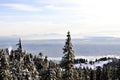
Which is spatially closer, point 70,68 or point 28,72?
point 70,68

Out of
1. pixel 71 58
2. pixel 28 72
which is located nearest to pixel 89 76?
pixel 28 72

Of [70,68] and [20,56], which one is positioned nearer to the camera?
[70,68]

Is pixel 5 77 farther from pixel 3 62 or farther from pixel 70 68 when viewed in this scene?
pixel 70 68

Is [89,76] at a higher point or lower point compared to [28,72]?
lower

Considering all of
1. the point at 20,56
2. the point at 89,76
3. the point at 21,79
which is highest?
the point at 20,56

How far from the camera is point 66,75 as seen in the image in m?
46.9

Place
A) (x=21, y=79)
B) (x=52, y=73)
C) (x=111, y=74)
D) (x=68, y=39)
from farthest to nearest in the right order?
1. (x=111, y=74)
2. (x=21, y=79)
3. (x=52, y=73)
4. (x=68, y=39)

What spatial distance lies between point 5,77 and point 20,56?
1176 centimetres

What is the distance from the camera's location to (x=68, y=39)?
45.5 m

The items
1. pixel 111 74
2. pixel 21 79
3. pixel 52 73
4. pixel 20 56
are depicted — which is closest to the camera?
pixel 52 73

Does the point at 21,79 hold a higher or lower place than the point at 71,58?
lower

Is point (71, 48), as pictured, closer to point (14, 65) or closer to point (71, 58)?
point (71, 58)

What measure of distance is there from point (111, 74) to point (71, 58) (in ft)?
417

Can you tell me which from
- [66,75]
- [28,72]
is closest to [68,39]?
[66,75]
